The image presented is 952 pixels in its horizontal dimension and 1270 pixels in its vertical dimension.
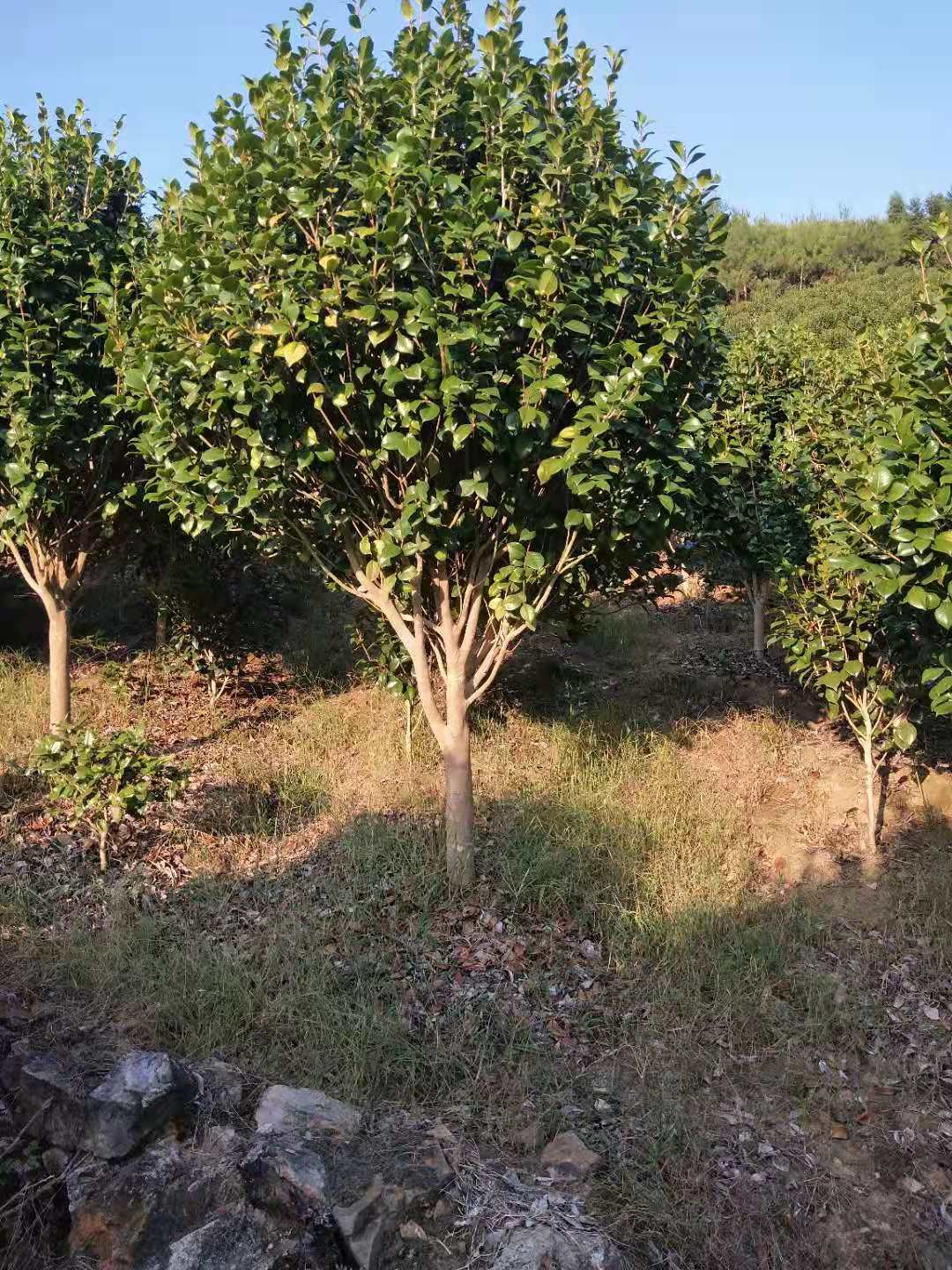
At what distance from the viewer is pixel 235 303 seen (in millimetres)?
4762

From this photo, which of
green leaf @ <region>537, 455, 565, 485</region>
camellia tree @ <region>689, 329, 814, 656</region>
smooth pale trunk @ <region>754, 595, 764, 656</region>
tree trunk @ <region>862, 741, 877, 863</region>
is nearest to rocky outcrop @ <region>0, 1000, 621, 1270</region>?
green leaf @ <region>537, 455, 565, 485</region>

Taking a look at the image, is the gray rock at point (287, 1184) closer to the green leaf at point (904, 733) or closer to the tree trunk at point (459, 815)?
the tree trunk at point (459, 815)

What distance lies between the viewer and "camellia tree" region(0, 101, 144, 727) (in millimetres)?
6754

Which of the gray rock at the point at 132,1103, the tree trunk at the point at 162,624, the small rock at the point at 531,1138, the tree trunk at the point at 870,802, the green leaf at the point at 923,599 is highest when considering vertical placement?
the green leaf at the point at 923,599

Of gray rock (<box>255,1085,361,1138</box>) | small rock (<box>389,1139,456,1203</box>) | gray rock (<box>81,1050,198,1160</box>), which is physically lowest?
small rock (<box>389,1139,456,1203</box>)

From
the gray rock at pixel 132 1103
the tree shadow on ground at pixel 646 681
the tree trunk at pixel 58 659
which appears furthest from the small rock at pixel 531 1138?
the tree trunk at pixel 58 659

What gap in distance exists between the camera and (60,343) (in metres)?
7.02

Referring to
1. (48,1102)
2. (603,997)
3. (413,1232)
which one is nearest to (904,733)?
(603,997)

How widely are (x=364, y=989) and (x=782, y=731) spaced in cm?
470

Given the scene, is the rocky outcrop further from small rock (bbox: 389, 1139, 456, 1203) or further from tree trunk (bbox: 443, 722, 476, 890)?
tree trunk (bbox: 443, 722, 476, 890)

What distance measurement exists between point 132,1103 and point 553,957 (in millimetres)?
2346

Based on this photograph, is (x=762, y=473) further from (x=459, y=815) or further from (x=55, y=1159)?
(x=55, y=1159)

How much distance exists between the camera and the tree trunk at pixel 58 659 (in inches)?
313

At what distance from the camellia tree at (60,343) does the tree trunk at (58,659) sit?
0.7 inches
